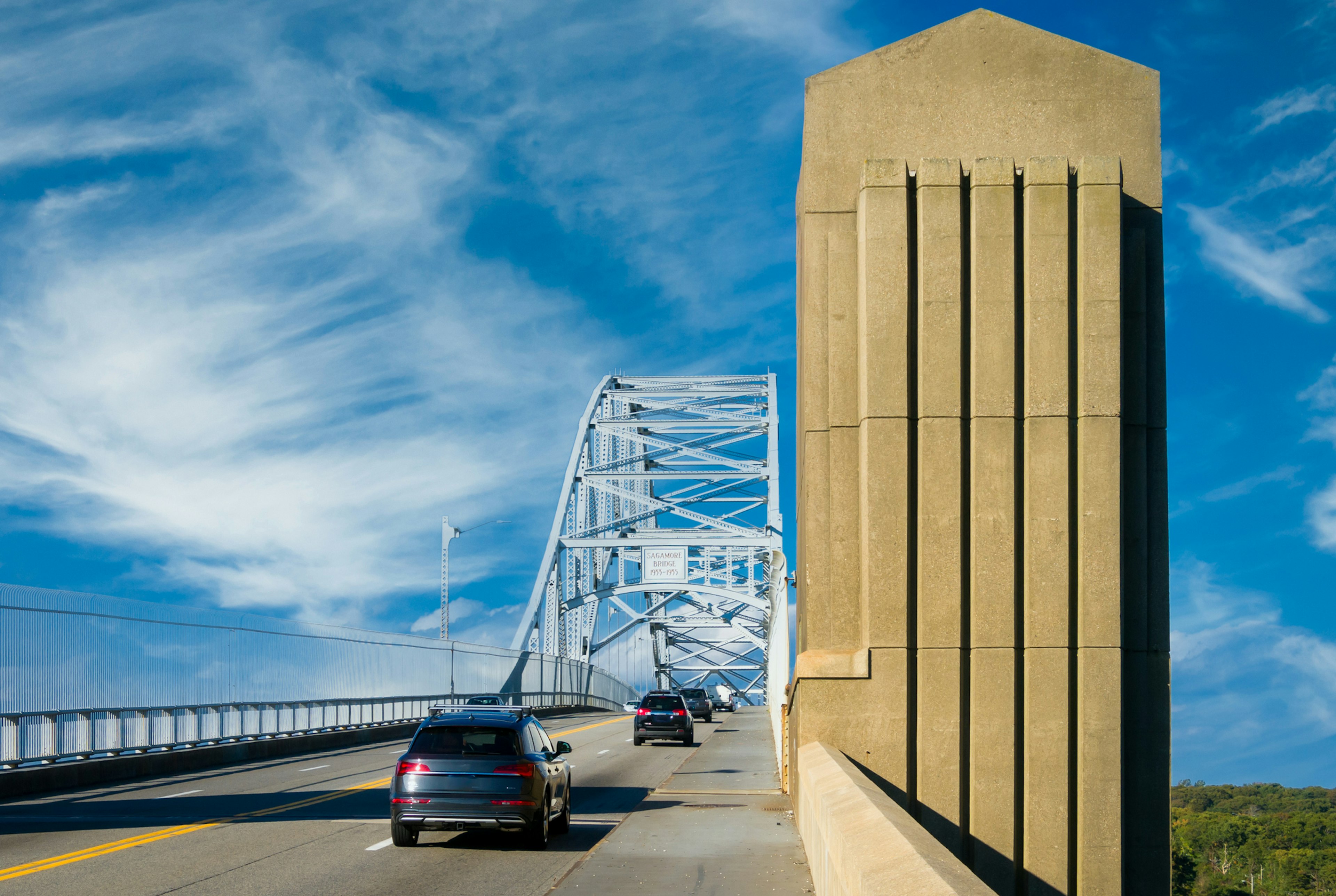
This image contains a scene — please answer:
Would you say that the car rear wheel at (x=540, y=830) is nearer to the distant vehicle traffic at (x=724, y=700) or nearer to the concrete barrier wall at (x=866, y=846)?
the concrete barrier wall at (x=866, y=846)

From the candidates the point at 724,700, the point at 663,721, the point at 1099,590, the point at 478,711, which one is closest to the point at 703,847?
the point at 478,711

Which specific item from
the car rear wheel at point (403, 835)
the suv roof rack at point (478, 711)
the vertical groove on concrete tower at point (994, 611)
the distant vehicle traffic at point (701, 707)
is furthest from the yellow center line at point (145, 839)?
the distant vehicle traffic at point (701, 707)

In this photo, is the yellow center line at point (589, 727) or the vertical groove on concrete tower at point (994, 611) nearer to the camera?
the vertical groove on concrete tower at point (994, 611)

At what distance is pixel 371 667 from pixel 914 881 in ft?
127

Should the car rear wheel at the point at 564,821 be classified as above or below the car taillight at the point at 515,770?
below

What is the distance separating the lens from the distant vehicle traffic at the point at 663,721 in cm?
3759

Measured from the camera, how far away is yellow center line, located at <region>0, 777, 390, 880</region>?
41.1ft

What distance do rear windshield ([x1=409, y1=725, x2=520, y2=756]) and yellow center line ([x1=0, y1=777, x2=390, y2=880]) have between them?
129 inches

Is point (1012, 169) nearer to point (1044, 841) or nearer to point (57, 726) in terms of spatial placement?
point (1044, 841)

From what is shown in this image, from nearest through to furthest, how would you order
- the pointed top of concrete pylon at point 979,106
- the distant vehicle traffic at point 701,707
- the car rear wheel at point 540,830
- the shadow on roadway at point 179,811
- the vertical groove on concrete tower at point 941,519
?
the vertical groove on concrete tower at point 941,519, the car rear wheel at point 540,830, the pointed top of concrete pylon at point 979,106, the shadow on roadway at point 179,811, the distant vehicle traffic at point 701,707

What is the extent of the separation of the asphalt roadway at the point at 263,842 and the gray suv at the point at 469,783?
33cm

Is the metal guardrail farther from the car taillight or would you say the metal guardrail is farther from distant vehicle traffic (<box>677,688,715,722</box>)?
distant vehicle traffic (<box>677,688,715,722</box>)

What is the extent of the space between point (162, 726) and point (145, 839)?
42.2ft

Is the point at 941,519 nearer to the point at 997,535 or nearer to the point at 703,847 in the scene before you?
the point at 997,535
